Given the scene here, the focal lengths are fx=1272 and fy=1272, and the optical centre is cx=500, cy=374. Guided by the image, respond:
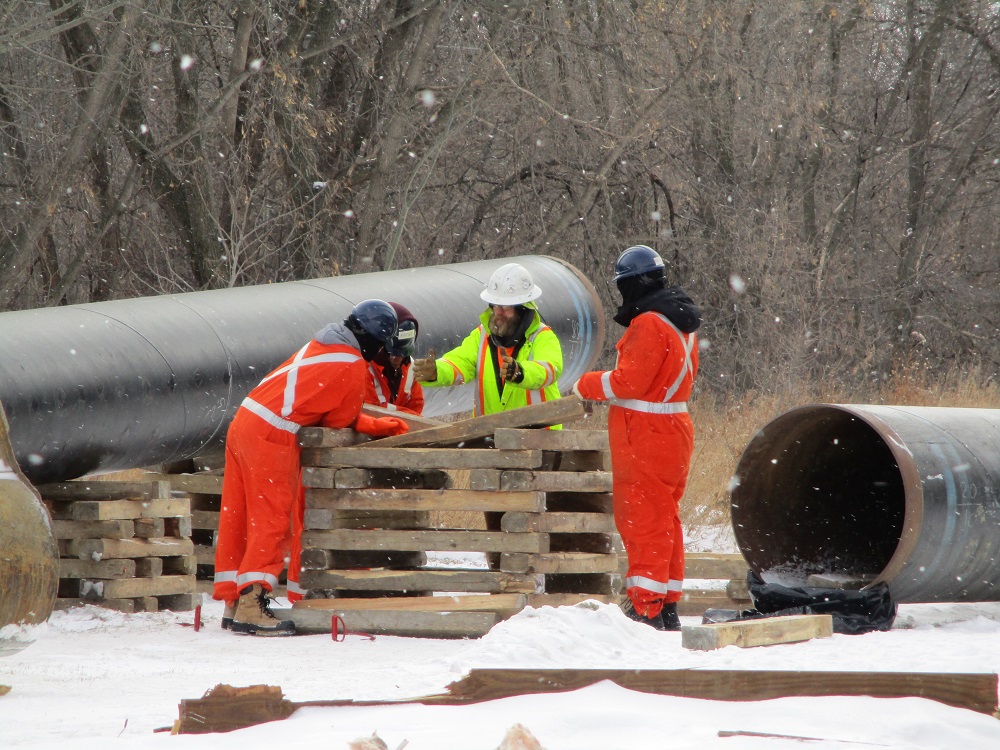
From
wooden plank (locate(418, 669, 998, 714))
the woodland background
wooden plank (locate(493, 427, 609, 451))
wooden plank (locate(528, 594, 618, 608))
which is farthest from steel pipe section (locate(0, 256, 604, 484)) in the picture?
the woodland background

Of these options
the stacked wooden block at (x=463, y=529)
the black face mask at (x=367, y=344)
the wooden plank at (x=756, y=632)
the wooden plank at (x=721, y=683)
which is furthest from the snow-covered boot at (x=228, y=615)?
the wooden plank at (x=721, y=683)

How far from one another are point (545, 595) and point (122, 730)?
299 cm

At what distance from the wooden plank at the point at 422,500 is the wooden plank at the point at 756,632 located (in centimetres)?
131

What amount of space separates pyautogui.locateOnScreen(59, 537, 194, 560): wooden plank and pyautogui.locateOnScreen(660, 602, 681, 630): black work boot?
2819 mm

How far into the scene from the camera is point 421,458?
268 inches

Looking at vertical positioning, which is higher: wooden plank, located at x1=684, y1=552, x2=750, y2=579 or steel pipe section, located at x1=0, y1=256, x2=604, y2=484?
steel pipe section, located at x1=0, y1=256, x2=604, y2=484

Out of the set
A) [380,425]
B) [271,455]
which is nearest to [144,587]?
[271,455]

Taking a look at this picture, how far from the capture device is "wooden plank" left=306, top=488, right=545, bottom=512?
6.68 metres

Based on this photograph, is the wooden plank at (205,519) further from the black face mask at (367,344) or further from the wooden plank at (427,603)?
the black face mask at (367,344)

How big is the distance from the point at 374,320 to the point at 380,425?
63cm

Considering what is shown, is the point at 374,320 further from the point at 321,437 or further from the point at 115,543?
the point at 115,543

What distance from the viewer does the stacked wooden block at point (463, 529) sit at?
6637mm

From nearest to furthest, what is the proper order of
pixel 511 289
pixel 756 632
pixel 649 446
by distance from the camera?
pixel 756 632 → pixel 649 446 → pixel 511 289

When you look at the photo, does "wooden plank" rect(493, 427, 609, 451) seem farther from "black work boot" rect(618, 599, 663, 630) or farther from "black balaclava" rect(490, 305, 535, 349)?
"black balaclava" rect(490, 305, 535, 349)
